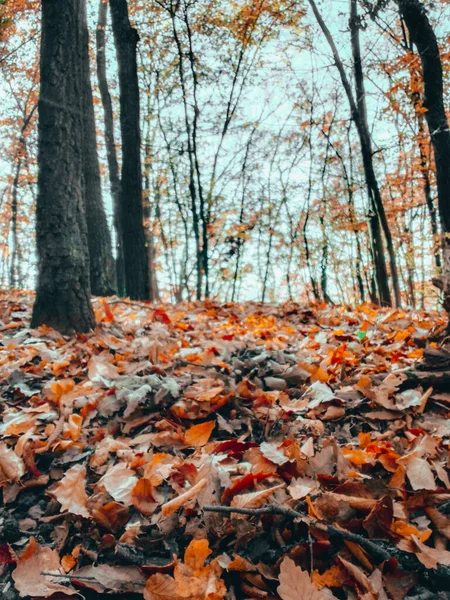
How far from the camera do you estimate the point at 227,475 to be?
141cm

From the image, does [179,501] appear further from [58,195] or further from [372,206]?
[372,206]

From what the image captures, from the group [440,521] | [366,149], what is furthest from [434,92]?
[440,521]

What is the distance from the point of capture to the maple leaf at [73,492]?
135cm

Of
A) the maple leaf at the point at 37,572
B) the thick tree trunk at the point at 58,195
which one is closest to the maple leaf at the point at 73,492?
the maple leaf at the point at 37,572

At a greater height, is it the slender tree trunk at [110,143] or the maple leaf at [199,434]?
the slender tree trunk at [110,143]

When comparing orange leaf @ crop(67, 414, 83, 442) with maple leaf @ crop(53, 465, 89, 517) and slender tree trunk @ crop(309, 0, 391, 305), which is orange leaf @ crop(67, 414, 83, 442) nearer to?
maple leaf @ crop(53, 465, 89, 517)

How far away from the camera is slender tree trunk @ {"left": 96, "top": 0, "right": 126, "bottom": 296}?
27.1 feet

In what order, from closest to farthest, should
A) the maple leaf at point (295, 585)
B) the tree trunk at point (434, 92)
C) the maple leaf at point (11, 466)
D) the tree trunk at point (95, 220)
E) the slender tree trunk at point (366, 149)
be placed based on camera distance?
1. the maple leaf at point (295, 585)
2. the maple leaf at point (11, 466)
3. the tree trunk at point (434, 92)
4. the tree trunk at point (95, 220)
5. the slender tree trunk at point (366, 149)

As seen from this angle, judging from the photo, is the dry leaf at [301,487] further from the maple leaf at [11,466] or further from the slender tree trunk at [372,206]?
the slender tree trunk at [372,206]

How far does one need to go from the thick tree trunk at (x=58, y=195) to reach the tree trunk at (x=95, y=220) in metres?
2.74

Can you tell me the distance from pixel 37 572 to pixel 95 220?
18.6 ft

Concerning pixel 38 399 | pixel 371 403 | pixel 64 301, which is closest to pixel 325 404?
pixel 371 403

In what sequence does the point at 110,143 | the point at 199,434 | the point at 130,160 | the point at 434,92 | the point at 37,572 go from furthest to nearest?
the point at 110,143 < the point at 130,160 < the point at 434,92 < the point at 199,434 < the point at 37,572

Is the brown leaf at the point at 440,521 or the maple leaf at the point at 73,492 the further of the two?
the maple leaf at the point at 73,492
